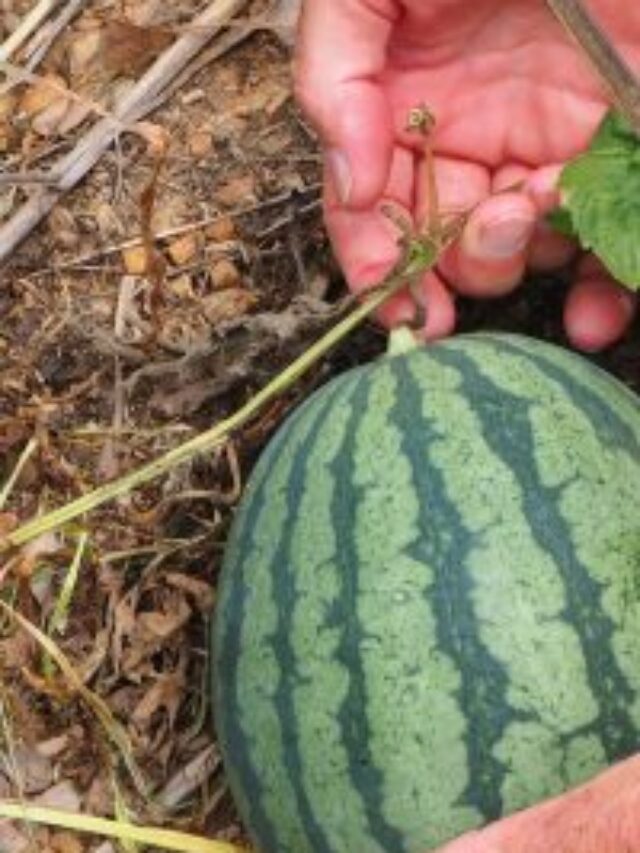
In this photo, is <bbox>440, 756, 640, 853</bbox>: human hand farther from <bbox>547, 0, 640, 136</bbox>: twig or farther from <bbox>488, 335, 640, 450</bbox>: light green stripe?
<bbox>547, 0, 640, 136</bbox>: twig

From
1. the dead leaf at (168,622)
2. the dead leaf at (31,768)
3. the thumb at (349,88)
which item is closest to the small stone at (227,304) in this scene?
the thumb at (349,88)

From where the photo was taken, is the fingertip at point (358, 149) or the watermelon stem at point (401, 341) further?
the fingertip at point (358, 149)

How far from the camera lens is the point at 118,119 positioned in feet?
10.1

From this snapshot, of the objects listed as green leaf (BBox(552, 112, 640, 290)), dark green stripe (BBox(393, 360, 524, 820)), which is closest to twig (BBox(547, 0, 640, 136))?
green leaf (BBox(552, 112, 640, 290))

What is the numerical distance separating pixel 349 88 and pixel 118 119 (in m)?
0.52

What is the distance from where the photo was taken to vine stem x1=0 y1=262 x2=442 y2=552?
8.24ft

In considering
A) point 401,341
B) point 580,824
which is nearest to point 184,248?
point 401,341

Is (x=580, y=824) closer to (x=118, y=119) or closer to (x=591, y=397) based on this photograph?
(x=591, y=397)

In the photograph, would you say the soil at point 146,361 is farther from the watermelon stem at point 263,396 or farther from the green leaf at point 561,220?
the green leaf at point 561,220

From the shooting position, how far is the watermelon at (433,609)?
2129 mm

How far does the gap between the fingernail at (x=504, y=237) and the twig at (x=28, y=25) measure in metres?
0.97

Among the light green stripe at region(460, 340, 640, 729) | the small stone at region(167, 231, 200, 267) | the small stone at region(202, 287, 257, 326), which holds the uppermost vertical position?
the small stone at region(167, 231, 200, 267)

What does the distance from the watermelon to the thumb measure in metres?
0.37

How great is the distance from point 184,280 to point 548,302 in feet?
1.81
